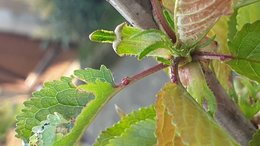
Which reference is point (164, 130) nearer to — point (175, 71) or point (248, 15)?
point (175, 71)

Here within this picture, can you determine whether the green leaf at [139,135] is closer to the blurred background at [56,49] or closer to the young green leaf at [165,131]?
the young green leaf at [165,131]

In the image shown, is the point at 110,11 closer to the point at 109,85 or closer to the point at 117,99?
the point at 117,99

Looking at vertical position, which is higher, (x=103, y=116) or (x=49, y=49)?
(x=49, y=49)

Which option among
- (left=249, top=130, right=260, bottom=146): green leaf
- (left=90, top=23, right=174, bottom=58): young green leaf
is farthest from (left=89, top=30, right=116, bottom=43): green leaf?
(left=249, top=130, right=260, bottom=146): green leaf

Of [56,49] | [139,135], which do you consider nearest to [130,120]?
[139,135]


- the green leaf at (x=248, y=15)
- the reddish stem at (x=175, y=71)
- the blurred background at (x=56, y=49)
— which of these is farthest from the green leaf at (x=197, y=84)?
the blurred background at (x=56, y=49)

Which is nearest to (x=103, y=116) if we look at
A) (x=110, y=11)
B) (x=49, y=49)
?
(x=110, y=11)
